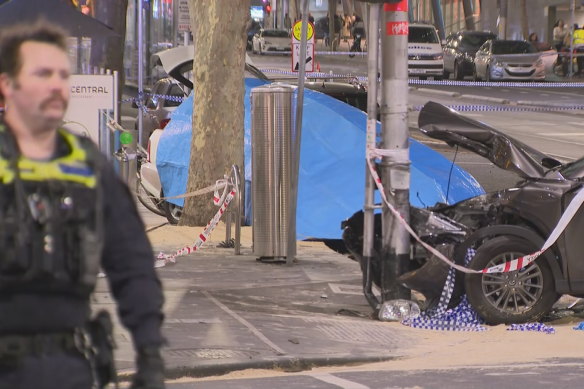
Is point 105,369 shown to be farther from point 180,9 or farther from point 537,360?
point 180,9

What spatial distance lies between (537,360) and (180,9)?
21911 mm

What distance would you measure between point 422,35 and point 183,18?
2049 cm

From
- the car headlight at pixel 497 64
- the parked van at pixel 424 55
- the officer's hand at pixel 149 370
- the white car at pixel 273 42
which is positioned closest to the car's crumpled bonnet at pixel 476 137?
the officer's hand at pixel 149 370

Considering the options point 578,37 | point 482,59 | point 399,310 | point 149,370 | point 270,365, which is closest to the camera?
point 149,370

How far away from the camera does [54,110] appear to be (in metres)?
3.51

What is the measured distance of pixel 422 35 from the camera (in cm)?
4784

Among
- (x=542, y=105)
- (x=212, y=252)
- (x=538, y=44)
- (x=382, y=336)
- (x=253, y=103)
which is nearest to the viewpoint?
(x=382, y=336)

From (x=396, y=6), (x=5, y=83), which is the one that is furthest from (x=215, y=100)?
(x=5, y=83)

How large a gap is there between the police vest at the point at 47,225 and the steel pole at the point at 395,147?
21.4 ft

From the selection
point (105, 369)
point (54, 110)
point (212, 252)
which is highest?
point (54, 110)

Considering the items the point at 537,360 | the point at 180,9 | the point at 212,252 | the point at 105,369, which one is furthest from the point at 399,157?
the point at 180,9

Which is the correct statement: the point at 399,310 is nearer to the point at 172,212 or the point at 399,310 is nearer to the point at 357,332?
the point at 357,332

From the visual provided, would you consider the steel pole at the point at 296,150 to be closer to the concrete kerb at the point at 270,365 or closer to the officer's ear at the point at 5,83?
the concrete kerb at the point at 270,365

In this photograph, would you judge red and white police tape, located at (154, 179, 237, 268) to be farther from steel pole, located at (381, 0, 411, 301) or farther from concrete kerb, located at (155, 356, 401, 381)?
concrete kerb, located at (155, 356, 401, 381)
